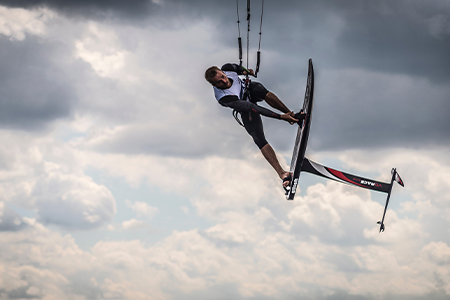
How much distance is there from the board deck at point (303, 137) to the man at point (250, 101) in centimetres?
19

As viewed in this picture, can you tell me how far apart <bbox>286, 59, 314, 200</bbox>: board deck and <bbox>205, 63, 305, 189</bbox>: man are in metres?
0.19

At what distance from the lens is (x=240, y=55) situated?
47.0 ft

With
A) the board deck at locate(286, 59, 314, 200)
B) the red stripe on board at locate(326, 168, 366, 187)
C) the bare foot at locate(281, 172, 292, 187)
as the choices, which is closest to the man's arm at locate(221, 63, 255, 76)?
the board deck at locate(286, 59, 314, 200)

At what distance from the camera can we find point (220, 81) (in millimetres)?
12758

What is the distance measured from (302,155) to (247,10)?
4.55m

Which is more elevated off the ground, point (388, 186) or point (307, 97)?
point (307, 97)

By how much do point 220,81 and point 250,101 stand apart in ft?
4.85

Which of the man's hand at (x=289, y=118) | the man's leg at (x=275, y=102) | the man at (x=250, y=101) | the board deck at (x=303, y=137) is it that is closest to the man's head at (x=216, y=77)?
→ the man at (x=250, y=101)

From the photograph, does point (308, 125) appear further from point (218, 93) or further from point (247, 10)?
point (247, 10)

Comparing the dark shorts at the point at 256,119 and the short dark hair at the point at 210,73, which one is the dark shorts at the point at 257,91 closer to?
the dark shorts at the point at 256,119

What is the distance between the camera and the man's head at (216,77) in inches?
499

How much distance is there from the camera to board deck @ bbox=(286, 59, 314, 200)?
43.2 feet

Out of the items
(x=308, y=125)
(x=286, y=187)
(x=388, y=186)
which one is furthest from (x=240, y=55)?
(x=388, y=186)

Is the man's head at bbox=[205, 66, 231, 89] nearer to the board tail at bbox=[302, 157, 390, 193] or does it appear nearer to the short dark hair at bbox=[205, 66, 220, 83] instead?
the short dark hair at bbox=[205, 66, 220, 83]
